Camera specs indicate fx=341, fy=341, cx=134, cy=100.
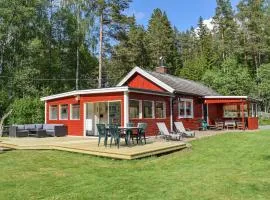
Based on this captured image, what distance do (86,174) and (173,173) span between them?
2.09 meters

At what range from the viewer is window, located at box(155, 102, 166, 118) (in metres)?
18.9

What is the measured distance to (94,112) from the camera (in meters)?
18.9

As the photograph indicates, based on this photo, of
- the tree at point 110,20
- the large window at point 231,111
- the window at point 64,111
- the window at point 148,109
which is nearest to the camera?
the window at point 148,109

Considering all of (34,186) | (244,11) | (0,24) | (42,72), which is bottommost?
(34,186)

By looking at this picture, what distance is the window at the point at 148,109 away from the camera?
17.8 m

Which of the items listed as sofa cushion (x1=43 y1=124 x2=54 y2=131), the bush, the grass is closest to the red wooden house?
sofa cushion (x1=43 y1=124 x2=54 y2=131)

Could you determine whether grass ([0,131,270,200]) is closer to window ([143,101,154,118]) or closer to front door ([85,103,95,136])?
window ([143,101,154,118])

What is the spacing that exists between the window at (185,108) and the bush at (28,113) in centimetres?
996

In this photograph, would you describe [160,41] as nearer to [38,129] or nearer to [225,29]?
[225,29]

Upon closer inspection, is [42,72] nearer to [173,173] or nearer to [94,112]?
[94,112]

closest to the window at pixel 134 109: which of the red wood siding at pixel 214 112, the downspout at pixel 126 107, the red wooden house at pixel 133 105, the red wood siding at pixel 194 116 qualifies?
the red wooden house at pixel 133 105

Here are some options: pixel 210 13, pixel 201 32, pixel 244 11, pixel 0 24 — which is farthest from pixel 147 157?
Result: pixel 201 32

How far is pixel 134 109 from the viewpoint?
1712cm

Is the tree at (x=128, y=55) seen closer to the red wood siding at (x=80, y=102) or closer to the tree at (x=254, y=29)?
the tree at (x=254, y=29)
